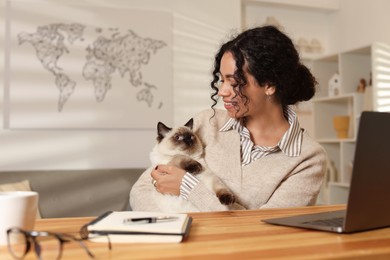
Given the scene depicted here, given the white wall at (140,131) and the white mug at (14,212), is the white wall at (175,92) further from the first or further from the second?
the white mug at (14,212)

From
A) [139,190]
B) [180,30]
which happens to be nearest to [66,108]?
[180,30]

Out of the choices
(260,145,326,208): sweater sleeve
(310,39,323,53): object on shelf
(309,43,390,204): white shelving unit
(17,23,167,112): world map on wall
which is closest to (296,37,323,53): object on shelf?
(310,39,323,53): object on shelf

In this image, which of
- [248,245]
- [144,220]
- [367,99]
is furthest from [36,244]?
[367,99]

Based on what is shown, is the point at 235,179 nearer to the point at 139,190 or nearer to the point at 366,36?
the point at 139,190

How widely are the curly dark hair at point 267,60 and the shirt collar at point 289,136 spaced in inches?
4.5

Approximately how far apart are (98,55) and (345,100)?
2.10m

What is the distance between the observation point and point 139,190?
1.56 metres

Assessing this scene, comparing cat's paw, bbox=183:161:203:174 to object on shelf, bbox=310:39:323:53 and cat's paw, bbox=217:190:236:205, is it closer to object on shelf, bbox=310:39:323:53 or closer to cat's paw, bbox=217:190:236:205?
cat's paw, bbox=217:190:236:205

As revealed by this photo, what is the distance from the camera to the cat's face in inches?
63.4

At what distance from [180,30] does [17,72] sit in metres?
1.17

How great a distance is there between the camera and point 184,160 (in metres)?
1.48

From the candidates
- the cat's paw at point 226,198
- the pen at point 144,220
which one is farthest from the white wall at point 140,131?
the pen at point 144,220

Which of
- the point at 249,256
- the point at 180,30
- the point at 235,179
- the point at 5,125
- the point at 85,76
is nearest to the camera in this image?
the point at 249,256

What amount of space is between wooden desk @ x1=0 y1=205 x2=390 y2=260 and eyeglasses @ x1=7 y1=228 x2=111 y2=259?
0.04 ft
